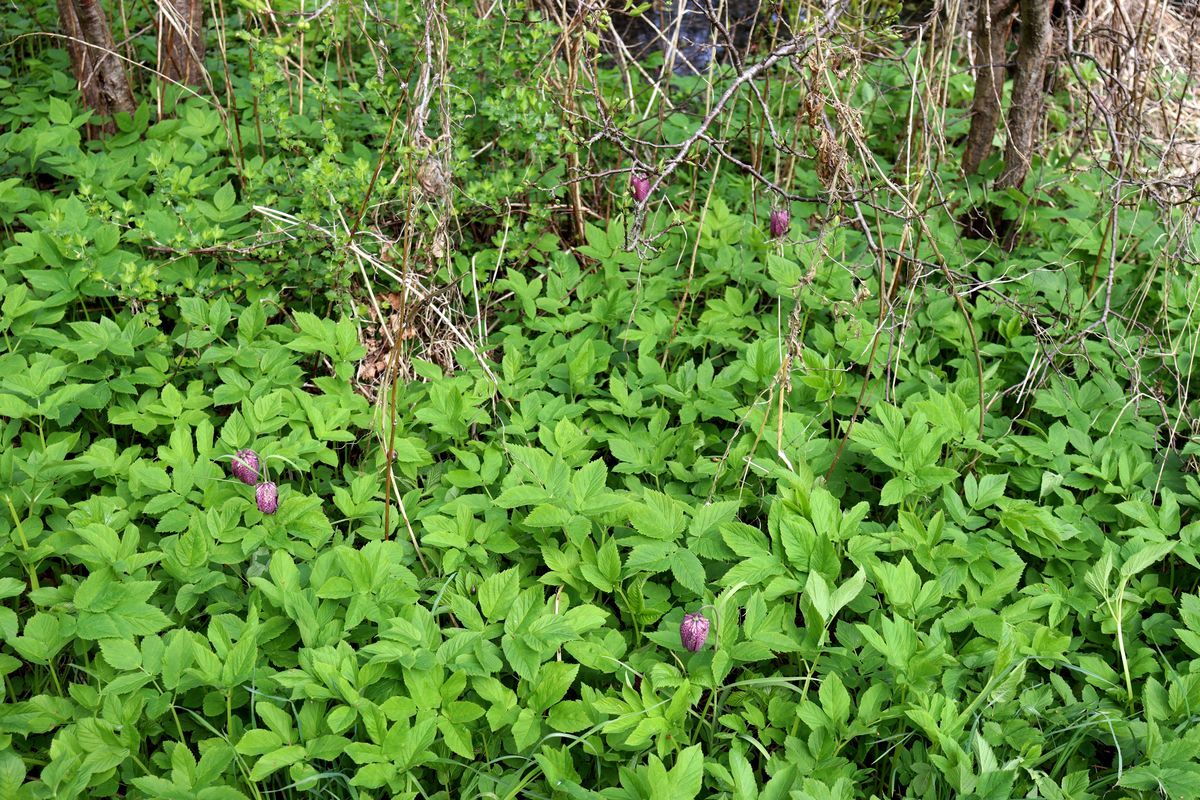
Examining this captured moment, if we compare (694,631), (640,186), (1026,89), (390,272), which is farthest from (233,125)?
(1026,89)

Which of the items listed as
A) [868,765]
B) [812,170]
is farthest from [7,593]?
[812,170]

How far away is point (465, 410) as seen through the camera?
2.63 meters

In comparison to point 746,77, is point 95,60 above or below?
below

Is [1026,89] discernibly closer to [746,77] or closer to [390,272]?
[746,77]

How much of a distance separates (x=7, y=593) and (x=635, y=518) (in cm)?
132

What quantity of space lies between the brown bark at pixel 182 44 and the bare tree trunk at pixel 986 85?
2.65 m

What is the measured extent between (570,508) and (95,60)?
2.45 metres

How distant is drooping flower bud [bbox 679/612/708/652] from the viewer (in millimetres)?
2021

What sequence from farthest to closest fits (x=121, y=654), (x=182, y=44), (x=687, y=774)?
1. (x=182, y=44)
2. (x=121, y=654)
3. (x=687, y=774)

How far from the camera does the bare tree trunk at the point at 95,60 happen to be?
3.38 m

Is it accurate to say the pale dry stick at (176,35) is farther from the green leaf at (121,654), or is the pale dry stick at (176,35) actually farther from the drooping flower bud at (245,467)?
the green leaf at (121,654)

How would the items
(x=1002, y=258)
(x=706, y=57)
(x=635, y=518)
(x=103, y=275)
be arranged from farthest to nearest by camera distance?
(x=706, y=57) < (x=1002, y=258) < (x=103, y=275) < (x=635, y=518)

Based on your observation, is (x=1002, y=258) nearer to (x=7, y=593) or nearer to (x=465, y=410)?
(x=465, y=410)

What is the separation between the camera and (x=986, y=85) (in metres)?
3.49
